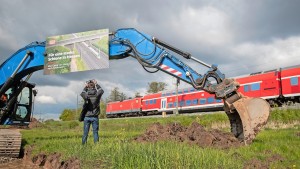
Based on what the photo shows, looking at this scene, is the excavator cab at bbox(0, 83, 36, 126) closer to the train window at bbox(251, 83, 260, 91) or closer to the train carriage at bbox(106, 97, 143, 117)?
the train window at bbox(251, 83, 260, 91)

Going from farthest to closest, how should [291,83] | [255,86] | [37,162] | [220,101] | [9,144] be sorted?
[220,101], [255,86], [291,83], [9,144], [37,162]

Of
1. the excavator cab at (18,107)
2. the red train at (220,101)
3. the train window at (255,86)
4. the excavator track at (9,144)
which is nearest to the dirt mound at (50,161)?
the excavator track at (9,144)

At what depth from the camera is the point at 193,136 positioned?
9195mm

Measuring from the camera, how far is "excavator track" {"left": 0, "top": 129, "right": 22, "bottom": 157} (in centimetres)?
859

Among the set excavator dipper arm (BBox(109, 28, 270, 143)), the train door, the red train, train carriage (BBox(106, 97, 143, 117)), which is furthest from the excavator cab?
train carriage (BBox(106, 97, 143, 117))

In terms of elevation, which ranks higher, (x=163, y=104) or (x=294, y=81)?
(x=294, y=81)

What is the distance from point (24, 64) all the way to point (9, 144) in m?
2.78

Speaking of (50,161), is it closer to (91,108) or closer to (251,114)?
(91,108)

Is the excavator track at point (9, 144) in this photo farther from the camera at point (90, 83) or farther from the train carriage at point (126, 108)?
the train carriage at point (126, 108)

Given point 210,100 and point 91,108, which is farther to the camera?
point 210,100

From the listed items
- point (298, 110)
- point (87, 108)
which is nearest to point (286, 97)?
point (298, 110)

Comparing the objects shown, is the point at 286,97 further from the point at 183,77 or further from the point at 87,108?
the point at 87,108

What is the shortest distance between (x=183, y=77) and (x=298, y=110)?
10.4m

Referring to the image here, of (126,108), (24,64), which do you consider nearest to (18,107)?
(24,64)
